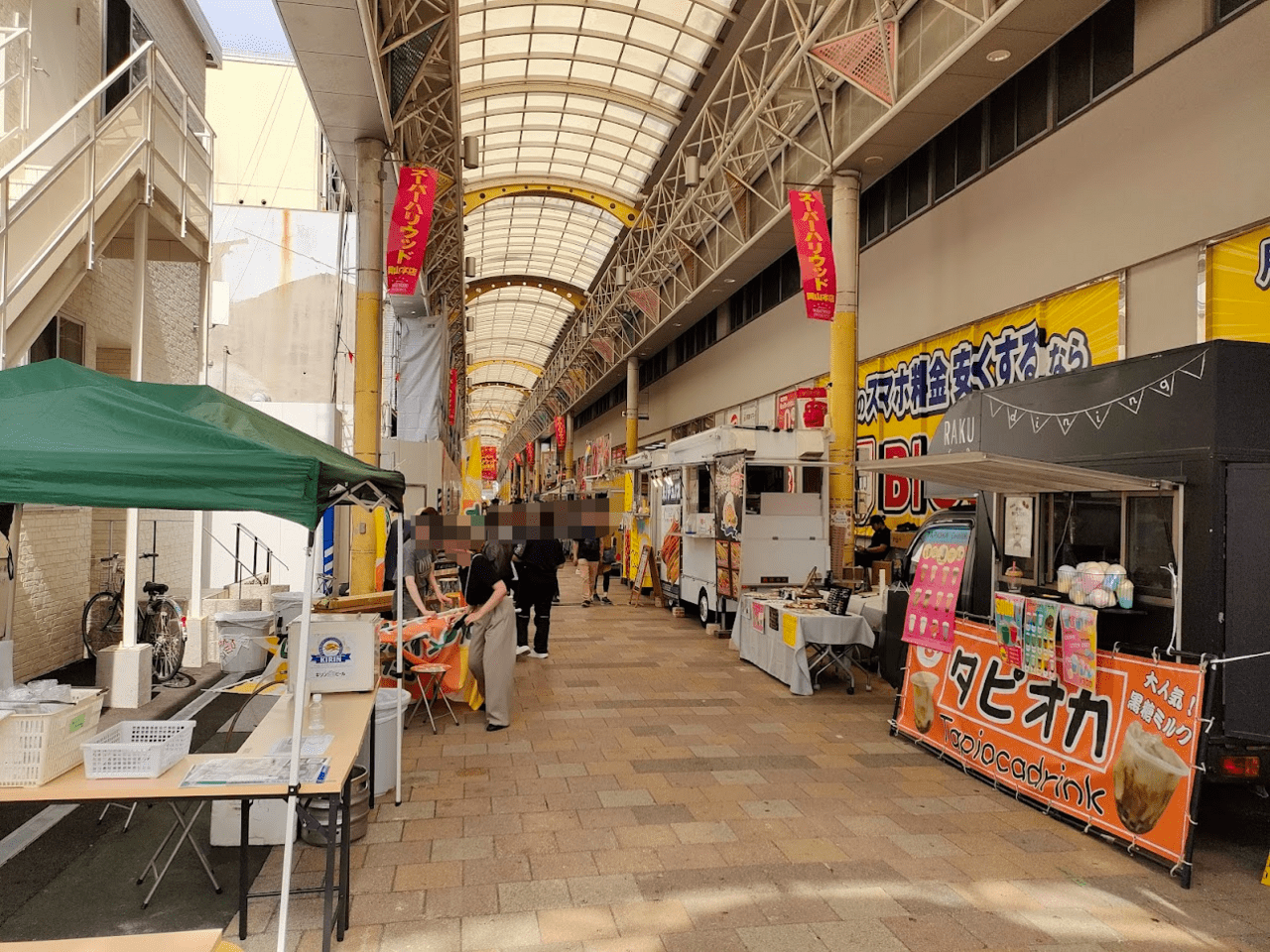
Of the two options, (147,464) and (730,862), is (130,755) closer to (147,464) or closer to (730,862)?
(147,464)

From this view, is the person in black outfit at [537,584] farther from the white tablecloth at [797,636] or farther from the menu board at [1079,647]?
the menu board at [1079,647]

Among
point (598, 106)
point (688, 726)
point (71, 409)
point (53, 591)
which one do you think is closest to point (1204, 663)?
point (688, 726)

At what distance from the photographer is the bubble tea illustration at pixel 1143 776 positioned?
15.4ft

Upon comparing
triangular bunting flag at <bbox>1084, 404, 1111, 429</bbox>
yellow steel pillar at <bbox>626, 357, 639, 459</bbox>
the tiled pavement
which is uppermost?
yellow steel pillar at <bbox>626, 357, 639, 459</bbox>

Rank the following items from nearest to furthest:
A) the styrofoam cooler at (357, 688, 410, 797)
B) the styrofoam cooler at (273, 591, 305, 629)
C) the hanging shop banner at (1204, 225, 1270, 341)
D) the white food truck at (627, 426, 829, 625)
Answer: the styrofoam cooler at (357, 688, 410, 797), the hanging shop banner at (1204, 225, 1270, 341), the styrofoam cooler at (273, 591, 305, 629), the white food truck at (627, 426, 829, 625)

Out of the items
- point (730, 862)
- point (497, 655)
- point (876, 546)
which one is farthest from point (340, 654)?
point (876, 546)

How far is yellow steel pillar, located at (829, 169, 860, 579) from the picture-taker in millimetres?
12570

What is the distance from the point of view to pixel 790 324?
749 inches

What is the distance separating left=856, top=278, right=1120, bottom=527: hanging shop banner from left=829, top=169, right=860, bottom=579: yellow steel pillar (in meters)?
1.31

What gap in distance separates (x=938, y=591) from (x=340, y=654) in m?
4.47

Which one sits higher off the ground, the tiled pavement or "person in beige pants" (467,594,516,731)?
"person in beige pants" (467,594,516,731)

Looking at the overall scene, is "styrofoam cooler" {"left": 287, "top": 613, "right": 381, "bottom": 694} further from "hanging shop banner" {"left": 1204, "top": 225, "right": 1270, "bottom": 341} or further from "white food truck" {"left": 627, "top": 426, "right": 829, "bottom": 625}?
"hanging shop banner" {"left": 1204, "top": 225, "right": 1270, "bottom": 341}

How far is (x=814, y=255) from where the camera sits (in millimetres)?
12773

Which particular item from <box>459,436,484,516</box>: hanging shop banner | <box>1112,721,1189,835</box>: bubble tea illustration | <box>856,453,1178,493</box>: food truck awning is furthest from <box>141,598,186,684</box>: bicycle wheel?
<box>459,436,484,516</box>: hanging shop banner
